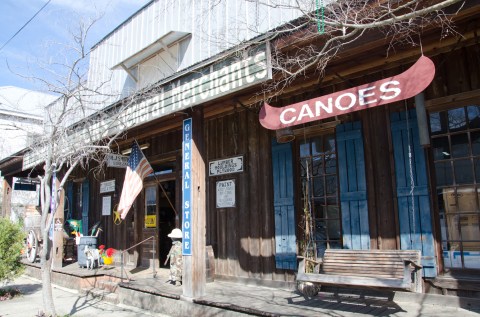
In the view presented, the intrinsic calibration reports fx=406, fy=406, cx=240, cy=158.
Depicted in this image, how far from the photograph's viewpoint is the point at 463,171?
558 cm

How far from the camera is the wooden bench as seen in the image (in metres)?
4.74

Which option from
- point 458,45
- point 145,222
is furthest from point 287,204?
point 145,222

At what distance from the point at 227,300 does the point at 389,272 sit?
2408mm

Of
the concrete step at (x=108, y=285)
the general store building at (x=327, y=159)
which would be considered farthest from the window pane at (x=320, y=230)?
the concrete step at (x=108, y=285)

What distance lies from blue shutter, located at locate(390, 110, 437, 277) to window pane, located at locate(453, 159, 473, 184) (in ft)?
1.40

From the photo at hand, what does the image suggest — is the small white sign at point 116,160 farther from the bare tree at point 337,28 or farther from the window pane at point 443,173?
the window pane at point 443,173

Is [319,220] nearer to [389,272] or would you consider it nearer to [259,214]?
[259,214]

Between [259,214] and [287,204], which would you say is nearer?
[287,204]

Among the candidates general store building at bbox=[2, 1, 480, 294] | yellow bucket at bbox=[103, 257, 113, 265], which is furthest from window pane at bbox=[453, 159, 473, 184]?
yellow bucket at bbox=[103, 257, 113, 265]

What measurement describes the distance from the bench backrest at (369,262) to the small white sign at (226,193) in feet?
9.12

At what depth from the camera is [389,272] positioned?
520 cm

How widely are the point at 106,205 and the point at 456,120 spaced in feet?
31.5

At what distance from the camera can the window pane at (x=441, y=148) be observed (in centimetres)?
572

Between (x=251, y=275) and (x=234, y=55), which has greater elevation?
(x=234, y=55)
